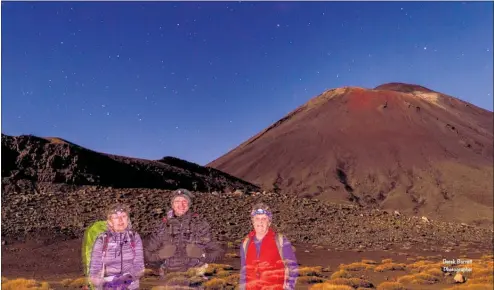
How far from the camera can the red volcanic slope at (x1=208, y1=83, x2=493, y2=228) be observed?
8431cm

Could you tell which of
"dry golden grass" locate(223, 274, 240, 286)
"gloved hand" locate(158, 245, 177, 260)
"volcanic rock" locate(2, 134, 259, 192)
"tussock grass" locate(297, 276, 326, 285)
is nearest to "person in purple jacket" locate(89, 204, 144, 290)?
"gloved hand" locate(158, 245, 177, 260)

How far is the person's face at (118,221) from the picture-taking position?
17.7 feet

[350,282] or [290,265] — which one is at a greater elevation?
[290,265]

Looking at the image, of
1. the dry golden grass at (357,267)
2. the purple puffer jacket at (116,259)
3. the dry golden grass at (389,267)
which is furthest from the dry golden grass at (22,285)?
the dry golden grass at (389,267)

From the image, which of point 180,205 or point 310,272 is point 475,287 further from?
point 180,205

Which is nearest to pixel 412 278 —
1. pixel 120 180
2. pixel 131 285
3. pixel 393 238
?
pixel 131 285

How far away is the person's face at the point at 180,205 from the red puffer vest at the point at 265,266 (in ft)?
3.81

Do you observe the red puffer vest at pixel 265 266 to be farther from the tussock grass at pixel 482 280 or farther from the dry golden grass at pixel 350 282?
the tussock grass at pixel 482 280

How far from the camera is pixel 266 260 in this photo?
17.4 feet

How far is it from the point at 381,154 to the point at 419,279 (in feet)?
311

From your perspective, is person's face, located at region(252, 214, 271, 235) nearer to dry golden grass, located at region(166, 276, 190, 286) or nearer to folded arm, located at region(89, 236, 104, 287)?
folded arm, located at region(89, 236, 104, 287)

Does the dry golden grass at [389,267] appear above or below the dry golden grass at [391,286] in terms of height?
below

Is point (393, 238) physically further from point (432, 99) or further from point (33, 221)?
point (432, 99)

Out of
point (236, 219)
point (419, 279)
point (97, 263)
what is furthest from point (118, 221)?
point (236, 219)
